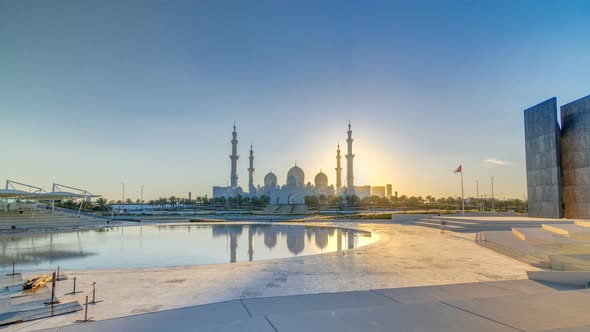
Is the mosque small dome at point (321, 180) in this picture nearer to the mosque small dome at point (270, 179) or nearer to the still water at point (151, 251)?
the mosque small dome at point (270, 179)

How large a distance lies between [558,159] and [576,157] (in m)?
1.05

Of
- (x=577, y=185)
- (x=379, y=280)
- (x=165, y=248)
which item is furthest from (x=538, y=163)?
(x=165, y=248)

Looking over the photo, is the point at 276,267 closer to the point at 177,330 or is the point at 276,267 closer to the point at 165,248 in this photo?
the point at 177,330

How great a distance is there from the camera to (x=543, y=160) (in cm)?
2444

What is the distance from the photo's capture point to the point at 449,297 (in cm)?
639

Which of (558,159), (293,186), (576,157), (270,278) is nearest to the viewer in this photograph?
(270,278)

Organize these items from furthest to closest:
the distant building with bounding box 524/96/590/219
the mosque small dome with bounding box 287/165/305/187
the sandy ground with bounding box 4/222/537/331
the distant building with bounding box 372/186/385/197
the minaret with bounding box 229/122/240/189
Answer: the distant building with bounding box 372/186/385/197
the mosque small dome with bounding box 287/165/305/187
the minaret with bounding box 229/122/240/189
the distant building with bounding box 524/96/590/219
the sandy ground with bounding box 4/222/537/331

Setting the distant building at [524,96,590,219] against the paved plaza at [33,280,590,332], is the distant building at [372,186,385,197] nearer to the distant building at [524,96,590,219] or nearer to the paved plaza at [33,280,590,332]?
the distant building at [524,96,590,219]

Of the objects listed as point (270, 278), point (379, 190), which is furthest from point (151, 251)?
point (379, 190)

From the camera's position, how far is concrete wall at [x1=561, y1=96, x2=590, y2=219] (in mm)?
21672

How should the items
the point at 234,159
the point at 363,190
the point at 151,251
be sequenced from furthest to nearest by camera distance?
the point at 363,190
the point at 234,159
the point at 151,251

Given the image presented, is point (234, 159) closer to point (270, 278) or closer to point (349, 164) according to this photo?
point (349, 164)

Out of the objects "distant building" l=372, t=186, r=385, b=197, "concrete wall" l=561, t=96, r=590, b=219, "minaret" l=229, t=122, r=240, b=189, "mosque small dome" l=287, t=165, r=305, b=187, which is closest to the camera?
"concrete wall" l=561, t=96, r=590, b=219

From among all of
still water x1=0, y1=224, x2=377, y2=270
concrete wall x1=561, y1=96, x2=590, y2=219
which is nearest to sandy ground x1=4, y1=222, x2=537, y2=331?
still water x1=0, y1=224, x2=377, y2=270
